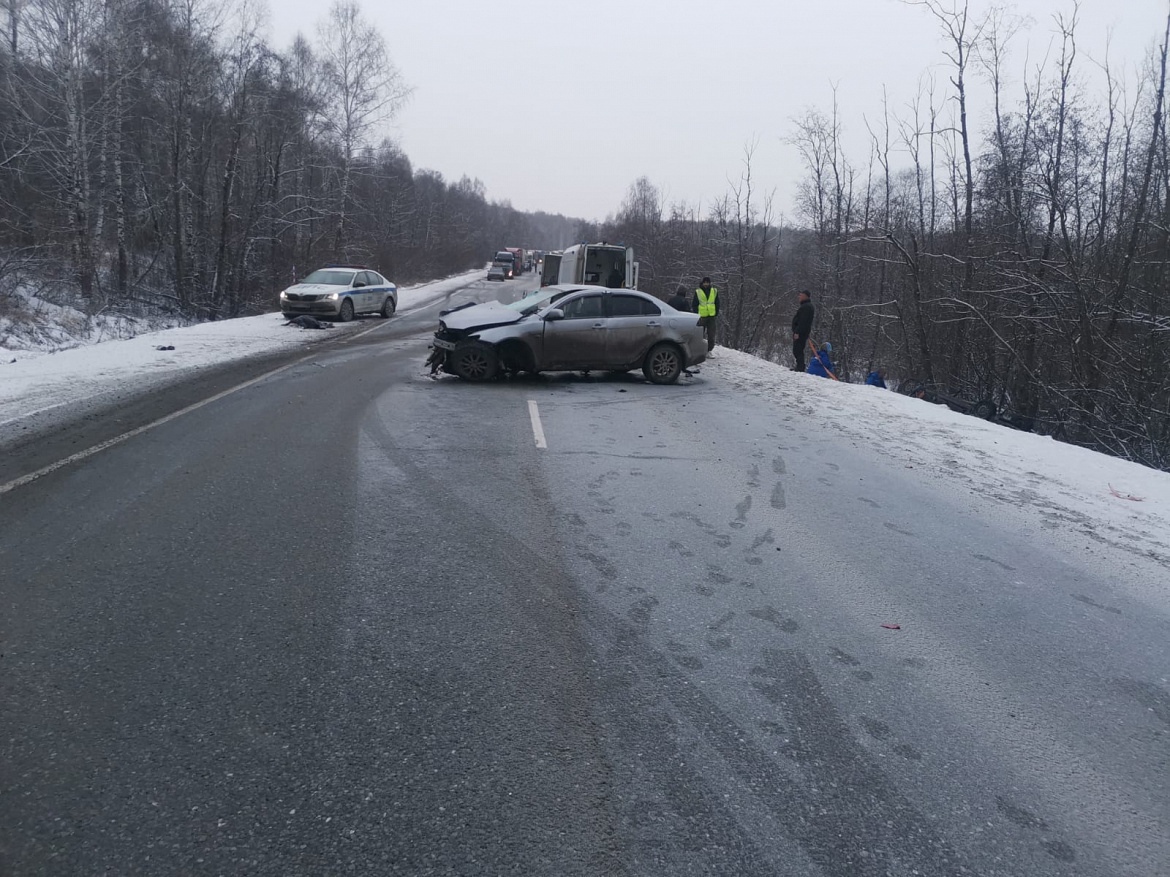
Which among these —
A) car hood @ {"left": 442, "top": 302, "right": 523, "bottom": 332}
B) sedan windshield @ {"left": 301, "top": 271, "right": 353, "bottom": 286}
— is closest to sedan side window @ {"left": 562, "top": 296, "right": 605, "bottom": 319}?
car hood @ {"left": 442, "top": 302, "right": 523, "bottom": 332}

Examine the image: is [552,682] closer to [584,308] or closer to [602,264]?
[584,308]

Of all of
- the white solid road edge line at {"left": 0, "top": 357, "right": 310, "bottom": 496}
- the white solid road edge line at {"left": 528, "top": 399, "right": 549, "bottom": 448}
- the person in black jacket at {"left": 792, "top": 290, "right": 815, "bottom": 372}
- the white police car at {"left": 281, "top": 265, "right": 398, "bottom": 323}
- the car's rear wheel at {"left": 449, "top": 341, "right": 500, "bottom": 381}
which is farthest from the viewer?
the white police car at {"left": 281, "top": 265, "right": 398, "bottom": 323}

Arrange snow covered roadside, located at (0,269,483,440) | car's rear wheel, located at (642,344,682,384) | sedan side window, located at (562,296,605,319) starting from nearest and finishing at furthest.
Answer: snow covered roadside, located at (0,269,483,440) → sedan side window, located at (562,296,605,319) → car's rear wheel, located at (642,344,682,384)

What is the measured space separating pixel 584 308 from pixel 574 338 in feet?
1.95

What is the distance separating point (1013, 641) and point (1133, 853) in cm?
183

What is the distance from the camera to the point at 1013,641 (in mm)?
4523

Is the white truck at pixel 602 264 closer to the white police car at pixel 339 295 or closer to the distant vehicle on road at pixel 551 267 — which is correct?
the white police car at pixel 339 295

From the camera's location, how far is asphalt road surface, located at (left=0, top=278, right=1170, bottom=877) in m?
2.72

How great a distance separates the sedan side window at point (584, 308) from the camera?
14.2 metres

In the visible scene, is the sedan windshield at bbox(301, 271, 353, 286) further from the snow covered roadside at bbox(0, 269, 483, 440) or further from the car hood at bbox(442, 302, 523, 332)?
the car hood at bbox(442, 302, 523, 332)

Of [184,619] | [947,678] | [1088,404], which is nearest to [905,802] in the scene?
[947,678]

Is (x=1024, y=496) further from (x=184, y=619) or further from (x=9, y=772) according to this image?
(x=9, y=772)

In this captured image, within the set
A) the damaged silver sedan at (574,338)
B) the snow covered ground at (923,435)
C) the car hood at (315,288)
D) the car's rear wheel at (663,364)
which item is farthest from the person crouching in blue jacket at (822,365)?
the car hood at (315,288)

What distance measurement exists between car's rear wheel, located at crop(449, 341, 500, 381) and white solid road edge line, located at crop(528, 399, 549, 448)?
1.76 meters
